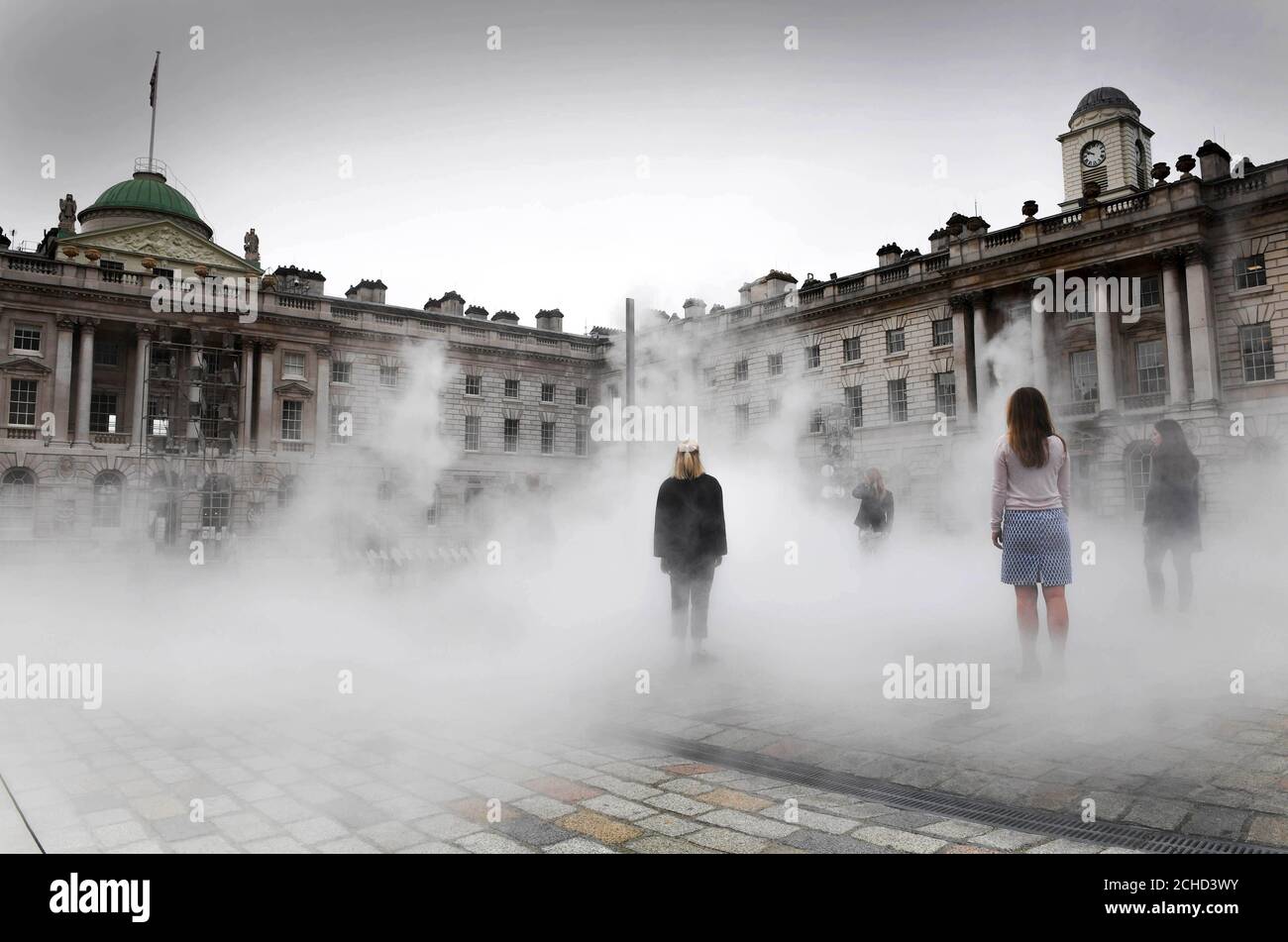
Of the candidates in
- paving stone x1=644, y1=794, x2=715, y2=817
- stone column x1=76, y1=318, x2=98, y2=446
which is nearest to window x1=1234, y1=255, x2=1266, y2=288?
paving stone x1=644, y1=794, x2=715, y2=817

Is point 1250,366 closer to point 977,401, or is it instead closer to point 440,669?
point 977,401

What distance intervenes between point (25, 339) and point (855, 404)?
37719mm

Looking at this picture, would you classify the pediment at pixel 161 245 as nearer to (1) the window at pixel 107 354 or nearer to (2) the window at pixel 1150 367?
(1) the window at pixel 107 354

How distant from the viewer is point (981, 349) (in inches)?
1330

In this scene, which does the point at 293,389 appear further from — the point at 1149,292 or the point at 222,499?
the point at 1149,292

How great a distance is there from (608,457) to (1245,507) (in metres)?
25.8

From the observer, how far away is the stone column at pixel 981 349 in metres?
33.6

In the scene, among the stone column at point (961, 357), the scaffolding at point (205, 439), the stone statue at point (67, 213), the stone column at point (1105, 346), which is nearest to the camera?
the stone column at point (1105, 346)

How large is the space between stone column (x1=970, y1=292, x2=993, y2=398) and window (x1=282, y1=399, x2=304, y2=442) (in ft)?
105

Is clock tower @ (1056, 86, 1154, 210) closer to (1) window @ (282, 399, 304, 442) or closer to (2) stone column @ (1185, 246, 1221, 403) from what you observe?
(2) stone column @ (1185, 246, 1221, 403)

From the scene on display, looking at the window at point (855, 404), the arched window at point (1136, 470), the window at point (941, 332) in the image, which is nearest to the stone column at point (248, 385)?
the window at point (855, 404)

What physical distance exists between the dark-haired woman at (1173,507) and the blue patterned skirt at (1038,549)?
3.34 meters

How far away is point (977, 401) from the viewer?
1330 inches
